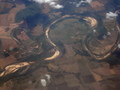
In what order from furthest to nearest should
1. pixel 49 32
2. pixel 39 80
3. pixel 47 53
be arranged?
pixel 49 32, pixel 47 53, pixel 39 80

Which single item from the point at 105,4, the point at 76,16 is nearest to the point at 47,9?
the point at 76,16

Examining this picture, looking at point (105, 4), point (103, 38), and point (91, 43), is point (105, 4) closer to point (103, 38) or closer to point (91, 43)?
point (103, 38)

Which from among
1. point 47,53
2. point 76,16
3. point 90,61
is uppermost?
point 76,16

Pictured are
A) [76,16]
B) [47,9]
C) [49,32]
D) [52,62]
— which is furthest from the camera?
[47,9]

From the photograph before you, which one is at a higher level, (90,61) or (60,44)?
(60,44)

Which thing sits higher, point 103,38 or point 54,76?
point 103,38

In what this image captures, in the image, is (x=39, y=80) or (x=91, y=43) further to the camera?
(x=91, y=43)

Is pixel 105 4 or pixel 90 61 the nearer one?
pixel 90 61

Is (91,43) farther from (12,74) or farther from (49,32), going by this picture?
(12,74)

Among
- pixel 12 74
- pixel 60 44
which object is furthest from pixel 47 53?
pixel 12 74
